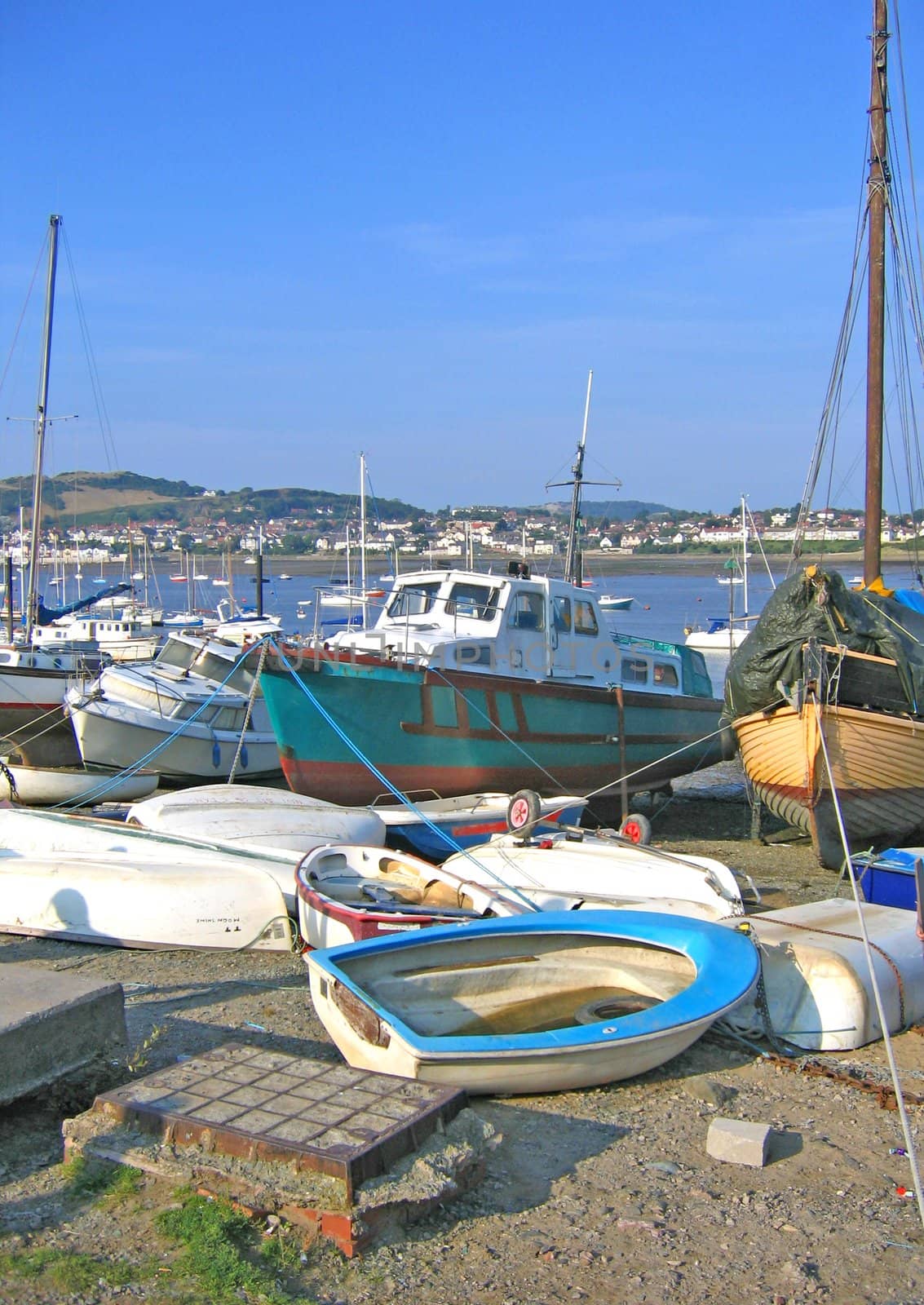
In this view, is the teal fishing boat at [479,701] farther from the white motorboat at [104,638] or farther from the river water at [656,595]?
the river water at [656,595]

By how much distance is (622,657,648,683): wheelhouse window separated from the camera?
1944 centimetres

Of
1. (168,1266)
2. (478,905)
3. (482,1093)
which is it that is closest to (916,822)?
(478,905)

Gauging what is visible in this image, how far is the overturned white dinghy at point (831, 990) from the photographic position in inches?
287

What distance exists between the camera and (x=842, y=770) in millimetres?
13578

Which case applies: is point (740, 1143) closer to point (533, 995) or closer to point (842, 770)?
point (533, 995)

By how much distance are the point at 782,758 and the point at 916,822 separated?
76.2 inches

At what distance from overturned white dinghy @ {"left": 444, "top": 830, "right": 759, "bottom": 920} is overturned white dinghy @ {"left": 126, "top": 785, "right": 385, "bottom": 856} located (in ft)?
4.24

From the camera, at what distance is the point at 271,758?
23.0 meters

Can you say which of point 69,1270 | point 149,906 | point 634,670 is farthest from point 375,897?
point 634,670

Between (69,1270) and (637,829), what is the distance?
10.4 metres

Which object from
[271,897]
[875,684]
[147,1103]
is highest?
[875,684]

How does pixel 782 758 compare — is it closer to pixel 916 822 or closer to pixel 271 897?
pixel 916 822

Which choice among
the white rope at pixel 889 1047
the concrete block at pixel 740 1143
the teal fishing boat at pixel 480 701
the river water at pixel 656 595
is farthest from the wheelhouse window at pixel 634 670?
the river water at pixel 656 595

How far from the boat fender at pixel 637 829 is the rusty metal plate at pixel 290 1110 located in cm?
871
